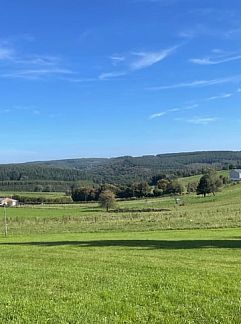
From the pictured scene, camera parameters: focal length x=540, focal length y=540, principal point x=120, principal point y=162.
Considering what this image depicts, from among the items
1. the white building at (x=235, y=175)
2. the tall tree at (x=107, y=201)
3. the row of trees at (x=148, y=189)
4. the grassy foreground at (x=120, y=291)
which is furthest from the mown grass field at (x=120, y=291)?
the white building at (x=235, y=175)

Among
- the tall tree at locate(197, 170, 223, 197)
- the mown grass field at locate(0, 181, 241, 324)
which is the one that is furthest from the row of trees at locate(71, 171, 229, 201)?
the mown grass field at locate(0, 181, 241, 324)

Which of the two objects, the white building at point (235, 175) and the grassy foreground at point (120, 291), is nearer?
the grassy foreground at point (120, 291)

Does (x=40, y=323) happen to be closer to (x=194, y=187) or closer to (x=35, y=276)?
(x=35, y=276)

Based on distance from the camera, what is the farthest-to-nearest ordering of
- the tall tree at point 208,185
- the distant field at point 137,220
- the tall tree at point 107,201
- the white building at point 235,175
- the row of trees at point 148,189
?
the white building at point 235,175, the row of trees at point 148,189, the tall tree at point 208,185, the tall tree at point 107,201, the distant field at point 137,220

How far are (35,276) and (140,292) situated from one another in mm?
3706

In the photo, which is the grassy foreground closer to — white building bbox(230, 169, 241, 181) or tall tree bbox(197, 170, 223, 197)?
tall tree bbox(197, 170, 223, 197)

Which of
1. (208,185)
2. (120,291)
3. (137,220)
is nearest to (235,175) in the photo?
(208,185)

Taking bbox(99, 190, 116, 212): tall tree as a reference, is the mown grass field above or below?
above

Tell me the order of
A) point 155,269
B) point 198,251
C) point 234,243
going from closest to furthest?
point 155,269 < point 198,251 < point 234,243

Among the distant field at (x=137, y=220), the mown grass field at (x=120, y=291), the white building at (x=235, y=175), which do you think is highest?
the white building at (x=235, y=175)

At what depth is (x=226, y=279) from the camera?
13.5 m

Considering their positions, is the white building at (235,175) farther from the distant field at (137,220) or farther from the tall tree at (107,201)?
the tall tree at (107,201)

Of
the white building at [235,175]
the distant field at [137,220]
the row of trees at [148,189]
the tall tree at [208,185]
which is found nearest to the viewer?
the distant field at [137,220]

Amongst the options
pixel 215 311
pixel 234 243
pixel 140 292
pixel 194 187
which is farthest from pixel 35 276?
pixel 194 187
